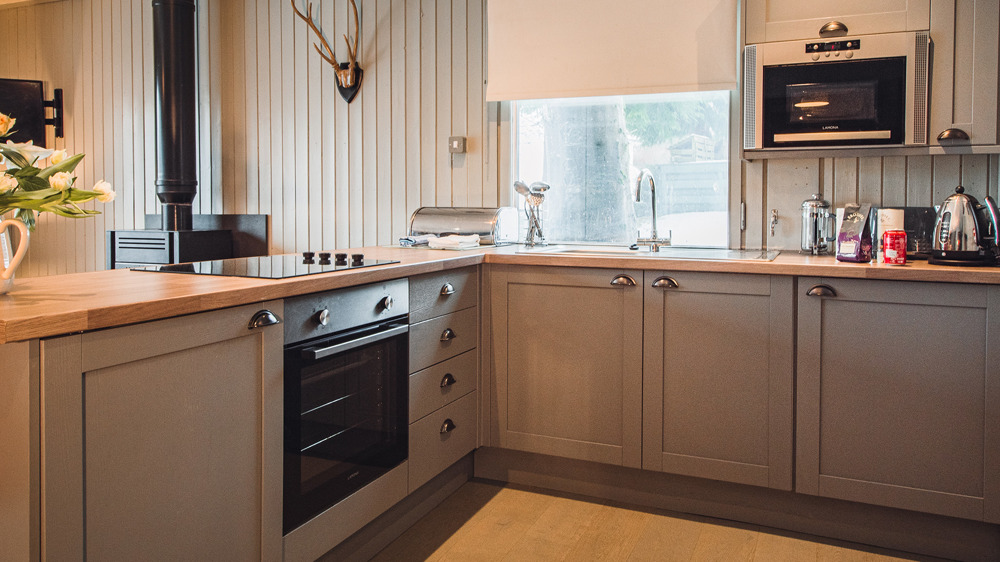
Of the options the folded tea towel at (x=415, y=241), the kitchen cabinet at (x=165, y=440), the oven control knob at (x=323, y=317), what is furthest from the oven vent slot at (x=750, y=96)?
the kitchen cabinet at (x=165, y=440)

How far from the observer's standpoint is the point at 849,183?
2854 millimetres

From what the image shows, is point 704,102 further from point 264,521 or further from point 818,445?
point 264,521

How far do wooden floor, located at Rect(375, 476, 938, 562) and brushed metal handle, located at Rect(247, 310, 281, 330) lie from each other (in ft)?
3.10

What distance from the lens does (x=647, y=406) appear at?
8.59ft

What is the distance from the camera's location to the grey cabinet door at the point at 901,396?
2.20 m

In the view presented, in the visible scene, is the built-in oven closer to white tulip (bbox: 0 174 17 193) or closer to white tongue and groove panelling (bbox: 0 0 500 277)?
white tulip (bbox: 0 174 17 193)

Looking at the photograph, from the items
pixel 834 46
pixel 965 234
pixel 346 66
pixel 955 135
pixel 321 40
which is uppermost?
pixel 321 40

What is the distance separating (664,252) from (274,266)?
1.57 m

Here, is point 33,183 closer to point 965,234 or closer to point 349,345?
point 349,345

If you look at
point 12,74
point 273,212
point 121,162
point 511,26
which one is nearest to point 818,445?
point 511,26

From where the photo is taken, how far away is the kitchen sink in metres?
2.62

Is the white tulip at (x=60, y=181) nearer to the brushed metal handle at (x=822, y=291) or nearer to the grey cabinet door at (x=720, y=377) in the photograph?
the grey cabinet door at (x=720, y=377)

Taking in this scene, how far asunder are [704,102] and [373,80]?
162cm

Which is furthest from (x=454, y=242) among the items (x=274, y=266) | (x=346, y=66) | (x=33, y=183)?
(x=33, y=183)
